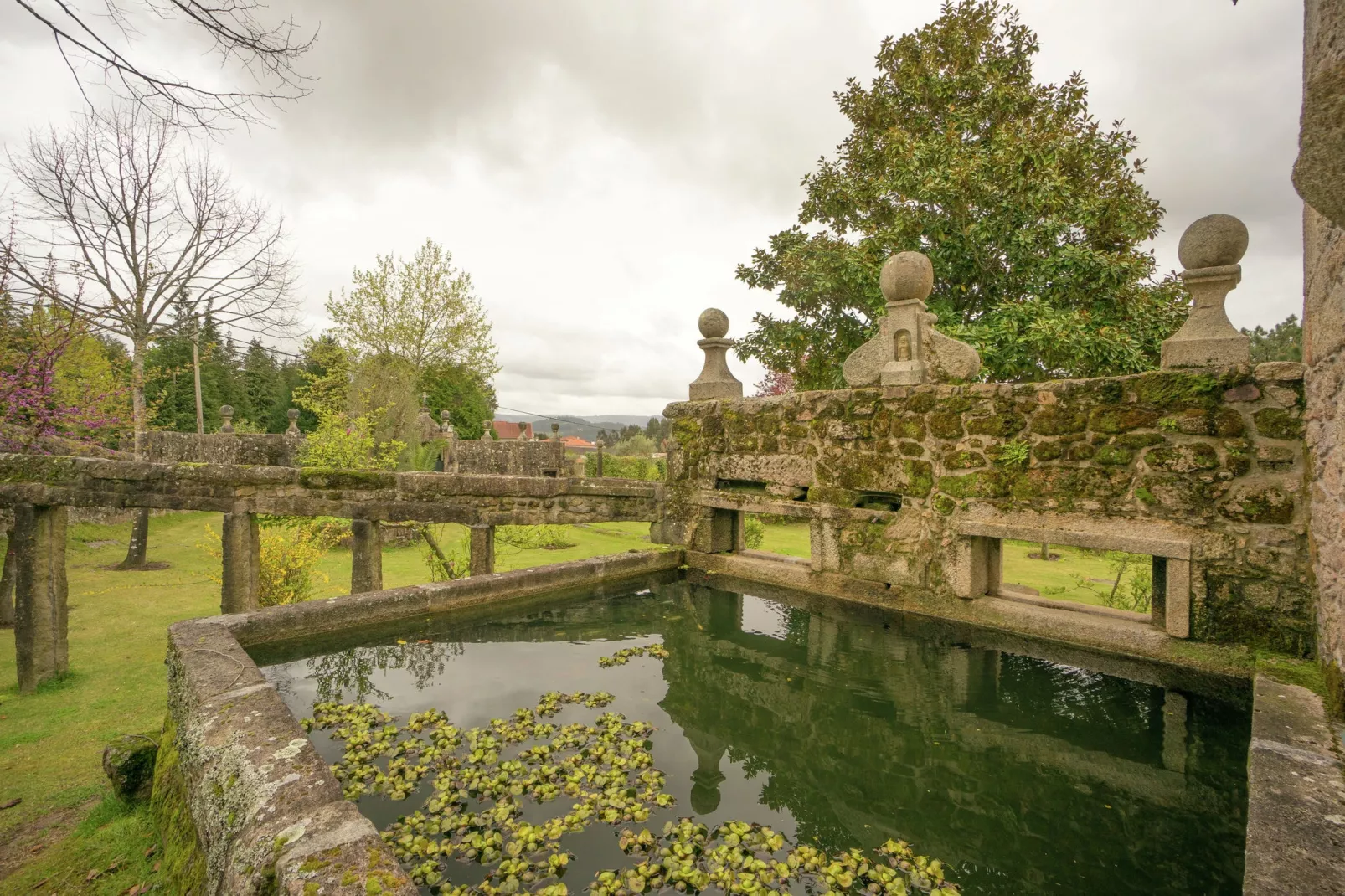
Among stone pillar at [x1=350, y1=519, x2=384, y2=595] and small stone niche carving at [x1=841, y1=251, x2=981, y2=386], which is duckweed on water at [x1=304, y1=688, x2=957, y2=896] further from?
small stone niche carving at [x1=841, y1=251, x2=981, y2=386]

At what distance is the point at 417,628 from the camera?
402 centimetres

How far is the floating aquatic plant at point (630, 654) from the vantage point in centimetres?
381

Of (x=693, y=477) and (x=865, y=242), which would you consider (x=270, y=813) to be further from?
(x=865, y=242)

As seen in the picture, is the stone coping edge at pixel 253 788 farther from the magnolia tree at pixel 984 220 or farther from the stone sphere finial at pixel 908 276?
the magnolia tree at pixel 984 220

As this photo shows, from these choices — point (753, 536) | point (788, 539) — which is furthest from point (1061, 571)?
point (753, 536)

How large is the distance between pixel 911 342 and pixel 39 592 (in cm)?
683

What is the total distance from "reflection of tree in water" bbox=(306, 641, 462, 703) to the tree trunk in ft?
10.9

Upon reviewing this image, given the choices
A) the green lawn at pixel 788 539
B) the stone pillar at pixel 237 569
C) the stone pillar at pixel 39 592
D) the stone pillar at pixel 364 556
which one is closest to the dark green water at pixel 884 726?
the stone pillar at pixel 364 556

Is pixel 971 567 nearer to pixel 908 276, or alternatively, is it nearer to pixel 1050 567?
pixel 908 276

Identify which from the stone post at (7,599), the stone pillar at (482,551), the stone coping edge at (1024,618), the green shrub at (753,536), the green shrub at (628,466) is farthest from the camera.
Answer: the green shrub at (628,466)

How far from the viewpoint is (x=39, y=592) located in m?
4.25

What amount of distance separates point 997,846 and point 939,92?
12352mm

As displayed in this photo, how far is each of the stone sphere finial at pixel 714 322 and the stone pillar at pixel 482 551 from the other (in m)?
3.04

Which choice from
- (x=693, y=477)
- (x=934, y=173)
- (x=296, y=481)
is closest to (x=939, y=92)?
(x=934, y=173)
